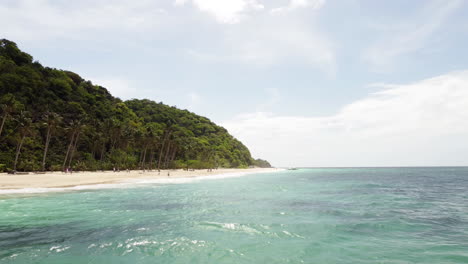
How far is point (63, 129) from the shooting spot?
228 feet

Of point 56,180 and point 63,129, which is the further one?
point 63,129

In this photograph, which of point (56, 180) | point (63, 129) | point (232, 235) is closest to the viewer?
point (232, 235)

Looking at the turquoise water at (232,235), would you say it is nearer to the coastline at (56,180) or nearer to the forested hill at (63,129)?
the coastline at (56,180)

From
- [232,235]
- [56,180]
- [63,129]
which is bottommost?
[56,180]

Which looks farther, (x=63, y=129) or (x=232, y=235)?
(x=63, y=129)

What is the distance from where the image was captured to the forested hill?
59250 mm

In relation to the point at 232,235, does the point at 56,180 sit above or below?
below

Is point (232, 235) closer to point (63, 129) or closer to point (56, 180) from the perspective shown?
point (56, 180)

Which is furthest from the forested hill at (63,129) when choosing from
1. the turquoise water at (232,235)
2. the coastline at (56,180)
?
the turquoise water at (232,235)

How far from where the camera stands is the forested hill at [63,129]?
59.2 m

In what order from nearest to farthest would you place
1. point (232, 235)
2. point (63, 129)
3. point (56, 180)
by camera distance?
point (232, 235)
point (56, 180)
point (63, 129)

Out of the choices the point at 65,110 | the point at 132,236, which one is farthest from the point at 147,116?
the point at 132,236

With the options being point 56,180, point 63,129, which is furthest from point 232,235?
point 63,129

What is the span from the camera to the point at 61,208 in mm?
19203
